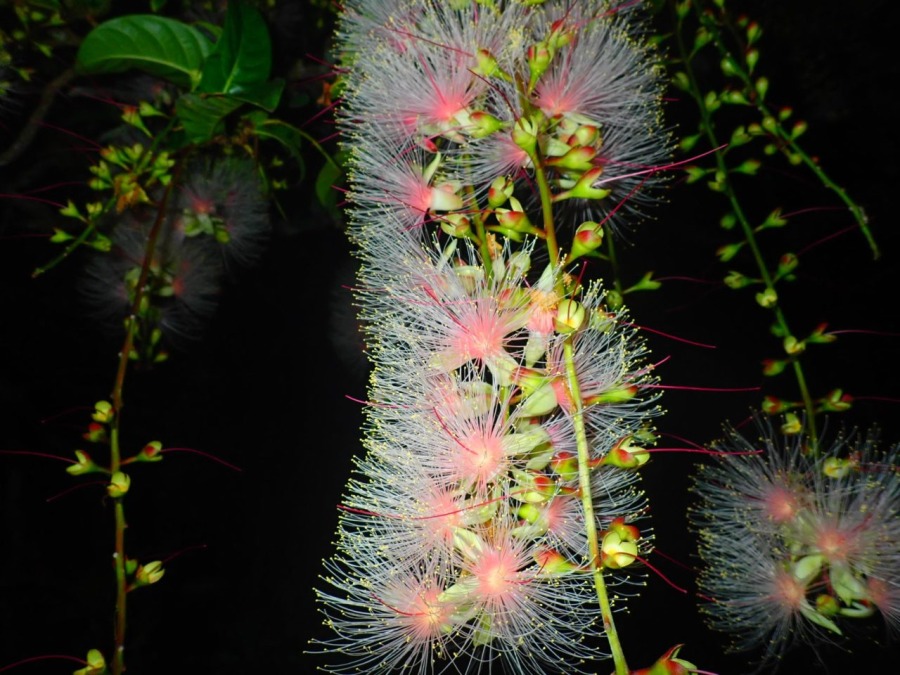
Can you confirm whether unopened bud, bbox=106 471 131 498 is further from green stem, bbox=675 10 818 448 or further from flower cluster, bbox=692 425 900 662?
green stem, bbox=675 10 818 448

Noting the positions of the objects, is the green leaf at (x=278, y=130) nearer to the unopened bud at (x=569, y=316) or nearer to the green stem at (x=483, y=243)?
the green stem at (x=483, y=243)

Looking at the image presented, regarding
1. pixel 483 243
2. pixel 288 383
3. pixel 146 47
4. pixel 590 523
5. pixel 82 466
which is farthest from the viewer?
pixel 288 383

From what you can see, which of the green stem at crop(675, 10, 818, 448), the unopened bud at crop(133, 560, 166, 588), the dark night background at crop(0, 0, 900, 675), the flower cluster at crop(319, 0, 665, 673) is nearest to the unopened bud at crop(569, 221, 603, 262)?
the flower cluster at crop(319, 0, 665, 673)

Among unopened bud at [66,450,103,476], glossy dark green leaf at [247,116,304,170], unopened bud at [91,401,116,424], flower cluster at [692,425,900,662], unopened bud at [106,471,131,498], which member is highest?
glossy dark green leaf at [247,116,304,170]

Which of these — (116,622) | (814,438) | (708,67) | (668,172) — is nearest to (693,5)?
(708,67)

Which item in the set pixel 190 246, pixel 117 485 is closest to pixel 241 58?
pixel 190 246

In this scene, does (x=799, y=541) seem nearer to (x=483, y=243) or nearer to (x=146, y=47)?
(x=483, y=243)
